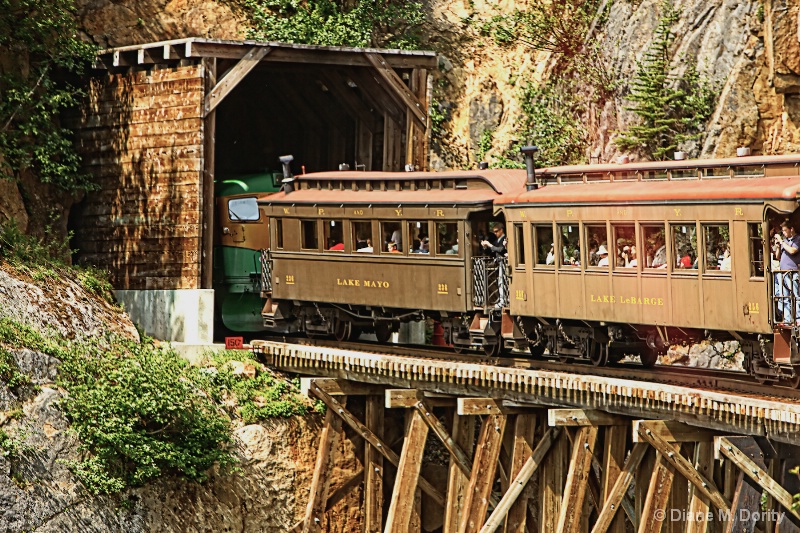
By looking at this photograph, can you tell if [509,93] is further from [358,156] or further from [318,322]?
[318,322]

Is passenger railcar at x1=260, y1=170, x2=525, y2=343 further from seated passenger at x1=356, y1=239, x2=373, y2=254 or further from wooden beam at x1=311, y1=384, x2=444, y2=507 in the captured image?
wooden beam at x1=311, y1=384, x2=444, y2=507

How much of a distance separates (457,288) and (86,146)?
1118 centimetres

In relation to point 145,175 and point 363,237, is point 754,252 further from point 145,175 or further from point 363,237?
point 145,175

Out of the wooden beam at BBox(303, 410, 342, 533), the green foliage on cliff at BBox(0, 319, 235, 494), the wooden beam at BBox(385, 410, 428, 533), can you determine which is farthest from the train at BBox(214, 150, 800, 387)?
the green foliage on cliff at BBox(0, 319, 235, 494)

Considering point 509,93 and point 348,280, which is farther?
point 509,93

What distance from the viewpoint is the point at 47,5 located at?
2911cm

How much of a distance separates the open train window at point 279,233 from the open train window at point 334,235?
4.65ft

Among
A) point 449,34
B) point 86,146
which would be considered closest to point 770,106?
point 449,34

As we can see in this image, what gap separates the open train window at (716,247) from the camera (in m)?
18.7

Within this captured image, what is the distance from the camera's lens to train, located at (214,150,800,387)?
18.4m

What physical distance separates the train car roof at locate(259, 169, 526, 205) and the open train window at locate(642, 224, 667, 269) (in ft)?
9.97

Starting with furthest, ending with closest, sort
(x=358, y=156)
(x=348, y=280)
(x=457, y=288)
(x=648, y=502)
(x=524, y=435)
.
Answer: (x=358, y=156) → (x=348, y=280) → (x=457, y=288) → (x=524, y=435) → (x=648, y=502)

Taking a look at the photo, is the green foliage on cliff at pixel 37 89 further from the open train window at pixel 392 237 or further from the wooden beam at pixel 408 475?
the wooden beam at pixel 408 475

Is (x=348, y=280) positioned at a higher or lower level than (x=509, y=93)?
lower
